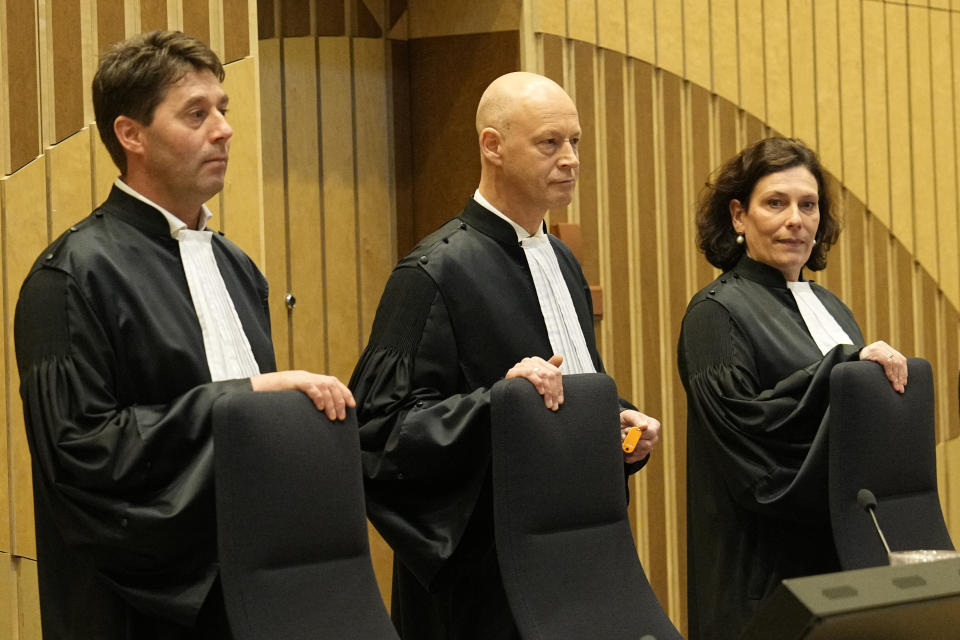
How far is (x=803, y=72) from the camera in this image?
20.0 ft

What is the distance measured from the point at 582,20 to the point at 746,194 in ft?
4.62

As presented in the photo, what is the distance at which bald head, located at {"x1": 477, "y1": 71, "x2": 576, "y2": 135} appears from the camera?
344 centimetres

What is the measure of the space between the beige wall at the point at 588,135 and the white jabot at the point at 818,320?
1320 mm

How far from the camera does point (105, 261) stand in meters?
2.74

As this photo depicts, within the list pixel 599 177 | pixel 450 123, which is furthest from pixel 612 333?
pixel 450 123

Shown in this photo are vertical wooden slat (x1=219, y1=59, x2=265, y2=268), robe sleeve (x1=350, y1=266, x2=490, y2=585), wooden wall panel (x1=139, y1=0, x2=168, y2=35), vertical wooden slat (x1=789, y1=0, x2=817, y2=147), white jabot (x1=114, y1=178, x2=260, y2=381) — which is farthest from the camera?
vertical wooden slat (x1=789, y1=0, x2=817, y2=147)

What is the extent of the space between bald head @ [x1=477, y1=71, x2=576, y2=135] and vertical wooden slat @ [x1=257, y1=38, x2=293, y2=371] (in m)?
1.54

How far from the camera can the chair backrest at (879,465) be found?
3574 millimetres

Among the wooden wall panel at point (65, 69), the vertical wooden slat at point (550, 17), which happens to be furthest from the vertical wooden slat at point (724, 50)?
the wooden wall panel at point (65, 69)

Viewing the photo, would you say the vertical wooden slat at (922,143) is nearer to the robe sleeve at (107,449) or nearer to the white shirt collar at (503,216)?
the white shirt collar at (503,216)

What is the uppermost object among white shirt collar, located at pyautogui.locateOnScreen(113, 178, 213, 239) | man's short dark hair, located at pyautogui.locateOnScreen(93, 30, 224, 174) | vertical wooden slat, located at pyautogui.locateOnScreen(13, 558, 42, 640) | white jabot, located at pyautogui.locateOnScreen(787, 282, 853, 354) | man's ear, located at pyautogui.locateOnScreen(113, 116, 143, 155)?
man's short dark hair, located at pyautogui.locateOnScreen(93, 30, 224, 174)

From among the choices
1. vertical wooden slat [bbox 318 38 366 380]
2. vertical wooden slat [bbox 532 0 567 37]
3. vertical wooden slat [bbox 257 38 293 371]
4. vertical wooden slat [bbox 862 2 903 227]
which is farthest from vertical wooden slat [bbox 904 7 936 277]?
vertical wooden slat [bbox 257 38 293 371]

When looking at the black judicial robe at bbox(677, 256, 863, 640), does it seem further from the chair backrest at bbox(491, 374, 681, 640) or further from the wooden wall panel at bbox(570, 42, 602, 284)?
the wooden wall panel at bbox(570, 42, 602, 284)

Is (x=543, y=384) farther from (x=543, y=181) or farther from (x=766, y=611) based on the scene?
(x=766, y=611)
